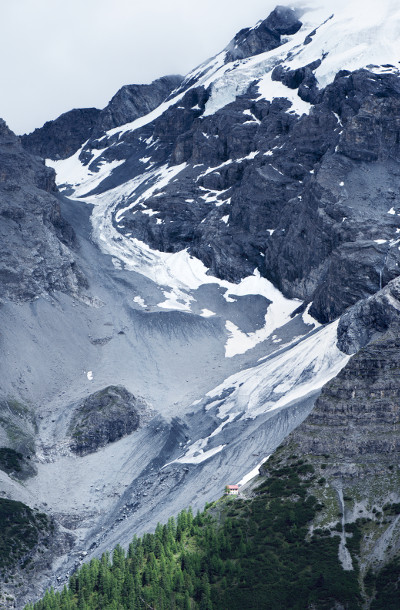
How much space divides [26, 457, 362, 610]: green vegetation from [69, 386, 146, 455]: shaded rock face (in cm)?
3591

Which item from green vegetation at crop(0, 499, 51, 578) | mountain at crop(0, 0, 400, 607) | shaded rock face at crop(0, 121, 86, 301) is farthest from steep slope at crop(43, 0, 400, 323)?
green vegetation at crop(0, 499, 51, 578)

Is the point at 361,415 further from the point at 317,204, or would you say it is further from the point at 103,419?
the point at 317,204

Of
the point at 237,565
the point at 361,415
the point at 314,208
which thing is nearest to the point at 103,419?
the point at 361,415

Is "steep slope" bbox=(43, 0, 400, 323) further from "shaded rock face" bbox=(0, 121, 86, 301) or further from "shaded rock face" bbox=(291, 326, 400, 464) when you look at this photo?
"shaded rock face" bbox=(291, 326, 400, 464)

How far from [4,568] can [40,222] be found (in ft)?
300

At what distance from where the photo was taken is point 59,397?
13100cm

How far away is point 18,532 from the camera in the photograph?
317ft

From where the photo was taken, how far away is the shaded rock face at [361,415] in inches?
3307

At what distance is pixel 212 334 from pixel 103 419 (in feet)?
121

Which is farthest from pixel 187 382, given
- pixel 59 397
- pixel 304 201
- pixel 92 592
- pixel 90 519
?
pixel 92 592

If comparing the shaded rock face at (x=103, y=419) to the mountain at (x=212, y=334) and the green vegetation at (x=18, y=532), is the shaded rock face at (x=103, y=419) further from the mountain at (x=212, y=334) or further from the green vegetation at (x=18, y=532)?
the green vegetation at (x=18, y=532)

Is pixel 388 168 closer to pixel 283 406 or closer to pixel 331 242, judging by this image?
pixel 331 242

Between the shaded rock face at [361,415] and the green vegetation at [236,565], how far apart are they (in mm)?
3759

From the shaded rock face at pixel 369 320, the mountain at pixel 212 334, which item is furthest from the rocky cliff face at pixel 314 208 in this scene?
the shaded rock face at pixel 369 320
